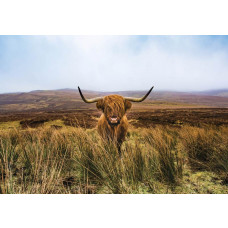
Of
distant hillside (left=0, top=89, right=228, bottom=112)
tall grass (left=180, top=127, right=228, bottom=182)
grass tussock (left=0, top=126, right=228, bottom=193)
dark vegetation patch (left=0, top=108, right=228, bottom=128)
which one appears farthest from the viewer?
distant hillside (left=0, top=89, right=228, bottom=112)

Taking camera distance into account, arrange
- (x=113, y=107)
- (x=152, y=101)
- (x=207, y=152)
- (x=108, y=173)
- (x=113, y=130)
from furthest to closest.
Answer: (x=152, y=101) < (x=113, y=130) < (x=113, y=107) < (x=207, y=152) < (x=108, y=173)

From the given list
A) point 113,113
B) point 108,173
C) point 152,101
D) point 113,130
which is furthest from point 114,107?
point 152,101

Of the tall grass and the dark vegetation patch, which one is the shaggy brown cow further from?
the tall grass

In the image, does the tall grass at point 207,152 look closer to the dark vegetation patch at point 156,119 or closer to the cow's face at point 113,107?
the cow's face at point 113,107

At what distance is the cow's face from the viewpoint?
263 centimetres

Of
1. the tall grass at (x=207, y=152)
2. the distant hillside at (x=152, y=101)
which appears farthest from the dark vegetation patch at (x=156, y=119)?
the tall grass at (x=207, y=152)

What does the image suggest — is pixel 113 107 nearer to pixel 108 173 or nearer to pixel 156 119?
pixel 108 173

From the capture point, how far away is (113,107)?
2818 millimetres

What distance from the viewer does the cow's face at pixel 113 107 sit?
263 centimetres

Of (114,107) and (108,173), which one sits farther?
(114,107)

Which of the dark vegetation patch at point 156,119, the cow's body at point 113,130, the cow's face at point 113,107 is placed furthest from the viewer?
the dark vegetation patch at point 156,119

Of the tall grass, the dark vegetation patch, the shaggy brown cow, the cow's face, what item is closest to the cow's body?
the shaggy brown cow

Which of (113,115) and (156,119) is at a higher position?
(113,115)
